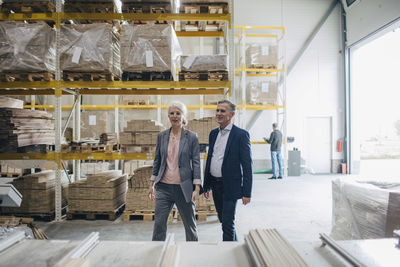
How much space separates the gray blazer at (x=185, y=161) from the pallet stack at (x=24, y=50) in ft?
10.9

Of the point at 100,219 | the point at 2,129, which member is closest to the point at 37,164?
the point at 2,129

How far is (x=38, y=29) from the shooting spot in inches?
193

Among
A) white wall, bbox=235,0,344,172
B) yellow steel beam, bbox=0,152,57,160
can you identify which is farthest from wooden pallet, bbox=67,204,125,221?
white wall, bbox=235,0,344,172

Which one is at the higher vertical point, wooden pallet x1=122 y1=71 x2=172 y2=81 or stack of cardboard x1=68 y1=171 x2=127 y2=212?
wooden pallet x1=122 y1=71 x2=172 y2=81

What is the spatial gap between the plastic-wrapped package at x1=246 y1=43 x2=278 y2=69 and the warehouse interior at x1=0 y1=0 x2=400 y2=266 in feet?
0.19

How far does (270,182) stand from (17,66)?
8.97 m

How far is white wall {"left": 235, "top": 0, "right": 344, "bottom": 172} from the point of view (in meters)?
12.6

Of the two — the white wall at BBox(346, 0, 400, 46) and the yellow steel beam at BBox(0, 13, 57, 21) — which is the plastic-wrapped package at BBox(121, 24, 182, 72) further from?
the white wall at BBox(346, 0, 400, 46)

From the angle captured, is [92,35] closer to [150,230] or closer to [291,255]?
[150,230]

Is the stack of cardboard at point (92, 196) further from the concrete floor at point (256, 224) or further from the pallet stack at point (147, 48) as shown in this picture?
the pallet stack at point (147, 48)

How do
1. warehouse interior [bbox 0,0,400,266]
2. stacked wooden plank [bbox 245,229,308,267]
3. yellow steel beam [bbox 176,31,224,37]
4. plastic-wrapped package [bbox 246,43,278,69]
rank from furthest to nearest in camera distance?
plastic-wrapped package [bbox 246,43,278,69] < yellow steel beam [bbox 176,31,224,37] < warehouse interior [bbox 0,0,400,266] < stacked wooden plank [bbox 245,229,308,267]

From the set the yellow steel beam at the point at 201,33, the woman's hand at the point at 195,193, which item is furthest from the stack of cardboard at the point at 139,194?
the yellow steel beam at the point at 201,33

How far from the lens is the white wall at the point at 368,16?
974cm

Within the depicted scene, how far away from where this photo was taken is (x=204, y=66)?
16.4 ft
